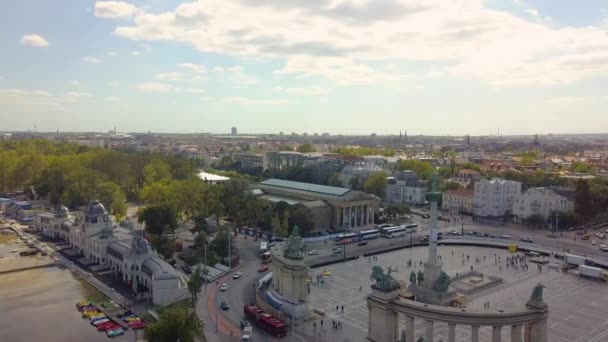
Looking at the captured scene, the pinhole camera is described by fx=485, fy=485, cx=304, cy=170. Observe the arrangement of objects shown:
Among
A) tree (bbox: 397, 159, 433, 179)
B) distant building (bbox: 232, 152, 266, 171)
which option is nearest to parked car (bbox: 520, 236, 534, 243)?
tree (bbox: 397, 159, 433, 179)

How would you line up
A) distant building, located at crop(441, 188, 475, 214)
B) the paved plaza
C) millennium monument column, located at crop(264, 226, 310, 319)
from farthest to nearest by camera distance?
1. distant building, located at crop(441, 188, 475, 214)
2. millennium monument column, located at crop(264, 226, 310, 319)
3. the paved plaza

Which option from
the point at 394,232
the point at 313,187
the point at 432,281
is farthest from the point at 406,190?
the point at 432,281

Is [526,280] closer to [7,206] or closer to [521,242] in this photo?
[521,242]

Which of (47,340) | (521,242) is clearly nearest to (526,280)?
(521,242)

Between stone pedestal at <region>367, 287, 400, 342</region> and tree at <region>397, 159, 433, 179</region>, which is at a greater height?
tree at <region>397, 159, 433, 179</region>

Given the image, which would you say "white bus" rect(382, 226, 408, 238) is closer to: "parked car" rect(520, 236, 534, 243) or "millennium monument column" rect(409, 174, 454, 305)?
"parked car" rect(520, 236, 534, 243)

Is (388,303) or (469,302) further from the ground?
(388,303)

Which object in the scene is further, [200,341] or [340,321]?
[340,321]

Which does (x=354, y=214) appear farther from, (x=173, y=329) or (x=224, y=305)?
→ (x=173, y=329)
